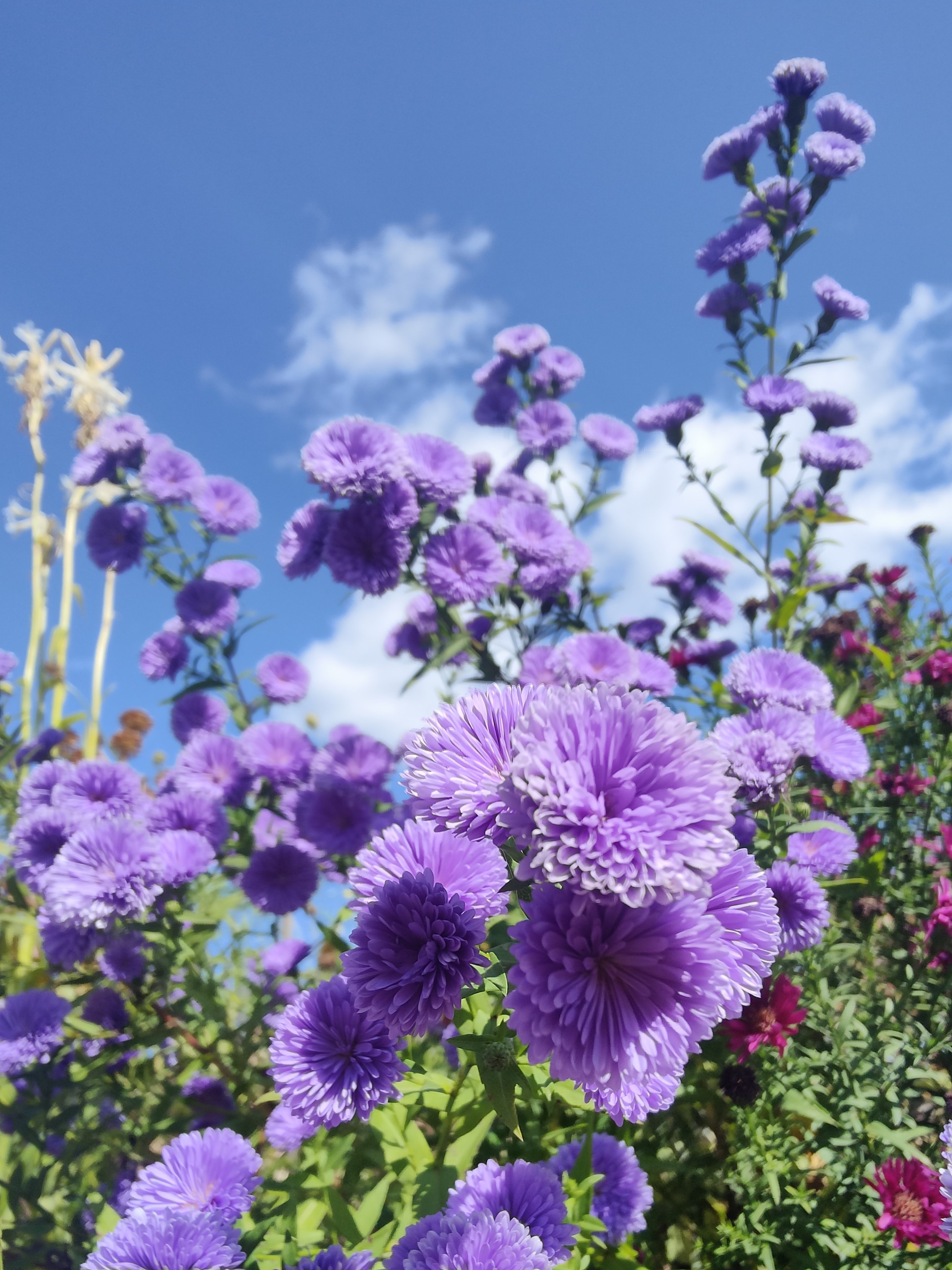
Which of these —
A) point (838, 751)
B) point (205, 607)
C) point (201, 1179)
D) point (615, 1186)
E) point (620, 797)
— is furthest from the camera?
point (205, 607)

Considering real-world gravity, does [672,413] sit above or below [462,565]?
above

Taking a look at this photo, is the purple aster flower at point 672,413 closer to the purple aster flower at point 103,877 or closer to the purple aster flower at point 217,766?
the purple aster flower at point 217,766

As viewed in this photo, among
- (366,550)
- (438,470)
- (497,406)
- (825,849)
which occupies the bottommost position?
(825,849)

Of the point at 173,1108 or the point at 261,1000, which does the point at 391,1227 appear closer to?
the point at 261,1000

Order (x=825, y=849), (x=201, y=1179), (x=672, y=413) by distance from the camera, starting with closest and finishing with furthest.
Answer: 1. (x=201, y=1179)
2. (x=825, y=849)
3. (x=672, y=413)

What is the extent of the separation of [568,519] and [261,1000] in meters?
1.81

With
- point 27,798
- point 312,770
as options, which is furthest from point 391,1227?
point 27,798

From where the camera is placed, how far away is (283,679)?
2.71 meters

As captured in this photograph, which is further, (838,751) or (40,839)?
(40,839)

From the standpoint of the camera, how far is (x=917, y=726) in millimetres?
2281

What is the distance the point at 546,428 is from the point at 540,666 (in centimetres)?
104

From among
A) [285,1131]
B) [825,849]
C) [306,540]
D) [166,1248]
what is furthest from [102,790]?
[825,849]

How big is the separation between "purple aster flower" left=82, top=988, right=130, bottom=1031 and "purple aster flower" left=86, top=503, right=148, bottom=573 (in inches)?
52.1

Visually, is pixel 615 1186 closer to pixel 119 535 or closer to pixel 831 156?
pixel 119 535
